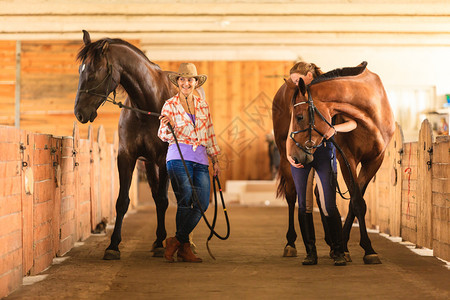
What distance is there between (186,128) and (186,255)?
0.99 m

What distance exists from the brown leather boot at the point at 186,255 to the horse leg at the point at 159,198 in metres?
0.43

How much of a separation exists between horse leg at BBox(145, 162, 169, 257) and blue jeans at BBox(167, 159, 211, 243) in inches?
20.3

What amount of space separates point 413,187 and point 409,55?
8.26 meters

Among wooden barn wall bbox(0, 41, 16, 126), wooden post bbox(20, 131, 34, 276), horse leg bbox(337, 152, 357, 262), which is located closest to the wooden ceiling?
wooden barn wall bbox(0, 41, 16, 126)

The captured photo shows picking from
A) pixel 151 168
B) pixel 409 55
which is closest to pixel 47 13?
pixel 151 168

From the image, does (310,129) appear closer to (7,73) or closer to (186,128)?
(186,128)

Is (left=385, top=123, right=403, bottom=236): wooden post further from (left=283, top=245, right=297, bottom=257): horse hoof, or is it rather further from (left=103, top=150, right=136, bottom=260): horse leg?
(left=103, top=150, right=136, bottom=260): horse leg

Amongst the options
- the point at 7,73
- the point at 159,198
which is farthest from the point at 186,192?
the point at 7,73

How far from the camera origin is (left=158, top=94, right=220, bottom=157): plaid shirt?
4.68m

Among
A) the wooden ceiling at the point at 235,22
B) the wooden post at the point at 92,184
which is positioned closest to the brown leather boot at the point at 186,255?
the wooden post at the point at 92,184

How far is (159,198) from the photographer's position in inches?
218

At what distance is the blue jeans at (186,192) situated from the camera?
4.63 meters

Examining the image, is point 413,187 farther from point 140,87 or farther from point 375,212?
point 140,87

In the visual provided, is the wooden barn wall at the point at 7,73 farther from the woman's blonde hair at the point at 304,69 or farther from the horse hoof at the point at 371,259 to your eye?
the horse hoof at the point at 371,259
